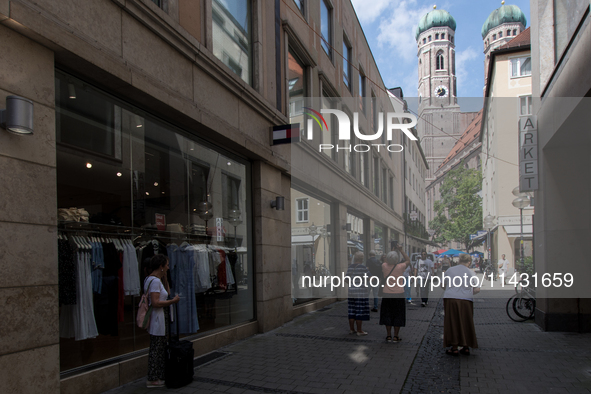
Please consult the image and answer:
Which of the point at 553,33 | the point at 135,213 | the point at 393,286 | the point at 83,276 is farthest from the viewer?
the point at 553,33

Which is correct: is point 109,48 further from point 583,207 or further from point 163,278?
point 583,207

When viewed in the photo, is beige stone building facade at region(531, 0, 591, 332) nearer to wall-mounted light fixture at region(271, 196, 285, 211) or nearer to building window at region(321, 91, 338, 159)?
wall-mounted light fixture at region(271, 196, 285, 211)

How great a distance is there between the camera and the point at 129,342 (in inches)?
249

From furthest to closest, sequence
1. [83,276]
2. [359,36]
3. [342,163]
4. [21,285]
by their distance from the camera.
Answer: [359,36]
[342,163]
[83,276]
[21,285]

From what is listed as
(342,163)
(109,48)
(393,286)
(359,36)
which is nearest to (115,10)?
(109,48)

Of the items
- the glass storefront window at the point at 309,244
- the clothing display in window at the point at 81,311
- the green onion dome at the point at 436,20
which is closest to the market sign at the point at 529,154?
the glass storefront window at the point at 309,244

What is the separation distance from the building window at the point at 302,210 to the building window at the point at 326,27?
5.85 m

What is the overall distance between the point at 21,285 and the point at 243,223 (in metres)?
5.63

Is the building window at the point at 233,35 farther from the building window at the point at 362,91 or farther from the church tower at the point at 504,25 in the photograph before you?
the church tower at the point at 504,25

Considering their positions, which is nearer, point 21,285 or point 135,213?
point 21,285

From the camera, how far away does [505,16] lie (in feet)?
380

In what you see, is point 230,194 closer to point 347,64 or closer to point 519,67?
point 347,64

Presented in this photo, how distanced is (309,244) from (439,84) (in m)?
123

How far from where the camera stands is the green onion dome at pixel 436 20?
126750 mm
